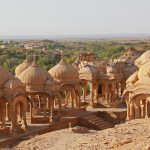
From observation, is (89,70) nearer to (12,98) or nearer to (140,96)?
(140,96)

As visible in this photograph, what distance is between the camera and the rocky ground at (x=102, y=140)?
1434 centimetres

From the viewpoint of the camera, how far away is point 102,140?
1608cm

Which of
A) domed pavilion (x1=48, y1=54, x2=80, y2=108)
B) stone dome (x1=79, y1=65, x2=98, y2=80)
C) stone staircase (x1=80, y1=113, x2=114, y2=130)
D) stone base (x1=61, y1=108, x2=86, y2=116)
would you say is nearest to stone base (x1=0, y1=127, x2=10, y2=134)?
stone base (x1=61, y1=108, x2=86, y2=116)

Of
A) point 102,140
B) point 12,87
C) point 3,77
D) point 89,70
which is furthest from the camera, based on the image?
point 89,70

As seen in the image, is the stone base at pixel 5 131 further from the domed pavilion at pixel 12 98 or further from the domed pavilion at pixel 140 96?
the domed pavilion at pixel 140 96

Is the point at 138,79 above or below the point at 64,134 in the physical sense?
above

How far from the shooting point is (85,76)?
2991 centimetres

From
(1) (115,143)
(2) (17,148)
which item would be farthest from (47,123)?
(1) (115,143)

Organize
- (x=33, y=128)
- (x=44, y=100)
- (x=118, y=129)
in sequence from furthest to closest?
(x=44, y=100) → (x=33, y=128) → (x=118, y=129)

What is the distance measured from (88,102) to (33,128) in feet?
25.5

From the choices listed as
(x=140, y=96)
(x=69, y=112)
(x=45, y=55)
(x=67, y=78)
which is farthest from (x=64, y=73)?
(x=45, y=55)

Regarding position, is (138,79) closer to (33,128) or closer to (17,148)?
(33,128)

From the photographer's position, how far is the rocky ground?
1434 centimetres

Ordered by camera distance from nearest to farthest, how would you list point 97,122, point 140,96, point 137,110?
point 140,96 < point 137,110 < point 97,122
